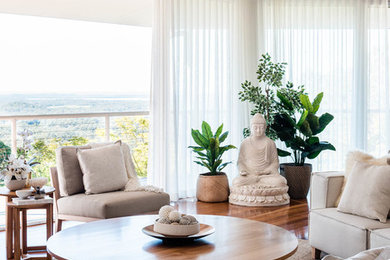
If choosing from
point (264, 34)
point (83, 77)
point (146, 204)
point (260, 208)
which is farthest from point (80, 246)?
point (83, 77)

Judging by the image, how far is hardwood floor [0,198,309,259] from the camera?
4.78 metres

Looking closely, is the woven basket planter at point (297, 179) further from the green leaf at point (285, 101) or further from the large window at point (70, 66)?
the large window at point (70, 66)

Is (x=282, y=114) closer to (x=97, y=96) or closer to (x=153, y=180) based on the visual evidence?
(x=153, y=180)

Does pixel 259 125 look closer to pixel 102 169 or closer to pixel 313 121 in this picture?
pixel 313 121

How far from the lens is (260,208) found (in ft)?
18.8

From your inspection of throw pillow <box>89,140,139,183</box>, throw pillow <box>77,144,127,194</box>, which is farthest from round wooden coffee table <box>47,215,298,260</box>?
throw pillow <box>89,140,139,183</box>

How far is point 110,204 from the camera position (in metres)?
4.13

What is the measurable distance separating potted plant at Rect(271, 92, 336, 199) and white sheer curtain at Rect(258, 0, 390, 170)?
73cm

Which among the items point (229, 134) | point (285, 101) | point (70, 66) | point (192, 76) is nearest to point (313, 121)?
point (285, 101)

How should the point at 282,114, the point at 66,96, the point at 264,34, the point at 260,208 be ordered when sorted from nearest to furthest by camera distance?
the point at 260,208
the point at 282,114
the point at 264,34
the point at 66,96

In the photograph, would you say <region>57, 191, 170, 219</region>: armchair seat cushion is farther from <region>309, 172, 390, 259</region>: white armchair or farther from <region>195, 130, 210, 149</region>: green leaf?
<region>195, 130, 210, 149</region>: green leaf

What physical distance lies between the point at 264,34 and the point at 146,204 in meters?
3.30

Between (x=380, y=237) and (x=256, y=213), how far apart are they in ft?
7.52

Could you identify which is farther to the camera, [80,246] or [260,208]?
[260,208]
